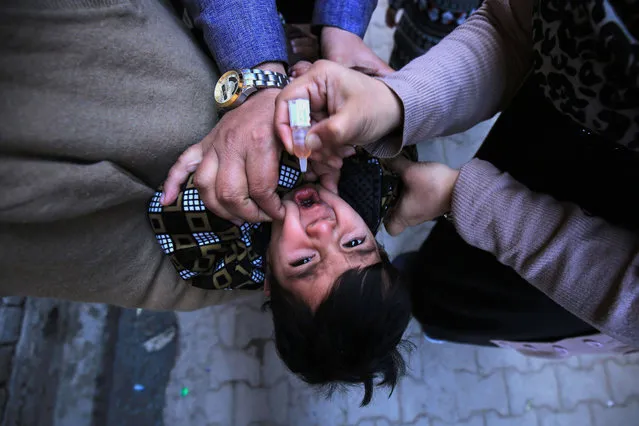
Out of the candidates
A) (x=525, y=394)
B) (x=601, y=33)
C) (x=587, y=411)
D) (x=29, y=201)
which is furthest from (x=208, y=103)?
(x=587, y=411)

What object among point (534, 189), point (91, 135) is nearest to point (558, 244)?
point (534, 189)

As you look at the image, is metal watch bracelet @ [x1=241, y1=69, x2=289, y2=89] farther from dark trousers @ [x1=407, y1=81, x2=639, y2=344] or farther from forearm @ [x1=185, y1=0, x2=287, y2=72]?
dark trousers @ [x1=407, y1=81, x2=639, y2=344]

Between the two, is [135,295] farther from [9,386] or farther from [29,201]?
[9,386]

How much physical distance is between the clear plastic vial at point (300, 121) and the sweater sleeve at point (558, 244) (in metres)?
0.40

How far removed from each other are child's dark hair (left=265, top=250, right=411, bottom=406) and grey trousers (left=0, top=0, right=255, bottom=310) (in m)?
0.35

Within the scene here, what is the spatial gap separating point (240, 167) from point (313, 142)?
0.60ft

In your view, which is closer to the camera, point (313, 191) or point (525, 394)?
point (313, 191)

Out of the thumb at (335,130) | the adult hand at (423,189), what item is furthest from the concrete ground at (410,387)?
the thumb at (335,130)

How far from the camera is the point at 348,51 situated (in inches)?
51.5

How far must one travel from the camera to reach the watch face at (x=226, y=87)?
1078 mm

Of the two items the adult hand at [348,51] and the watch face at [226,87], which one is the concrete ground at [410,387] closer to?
the adult hand at [348,51]

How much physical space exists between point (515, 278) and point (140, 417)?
66.9 inches

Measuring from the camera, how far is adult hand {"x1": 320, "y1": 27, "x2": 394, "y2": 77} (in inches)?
51.1

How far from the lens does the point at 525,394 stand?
2.20m
